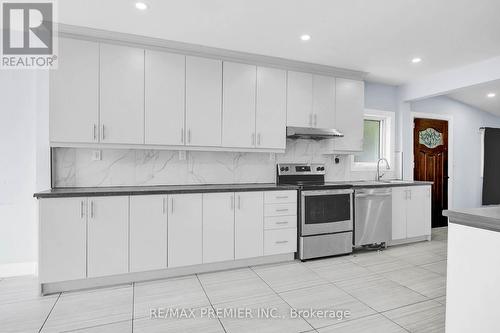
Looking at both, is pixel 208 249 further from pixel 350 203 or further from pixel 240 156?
pixel 350 203

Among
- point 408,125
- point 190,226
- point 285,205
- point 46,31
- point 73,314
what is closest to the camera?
point 73,314

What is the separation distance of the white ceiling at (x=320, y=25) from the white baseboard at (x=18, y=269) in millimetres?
2519

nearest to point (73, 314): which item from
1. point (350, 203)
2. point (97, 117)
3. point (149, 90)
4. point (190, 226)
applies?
point (190, 226)

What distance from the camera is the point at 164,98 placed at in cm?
311

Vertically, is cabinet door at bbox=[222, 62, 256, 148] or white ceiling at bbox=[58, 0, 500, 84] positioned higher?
white ceiling at bbox=[58, 0, 500, 84]

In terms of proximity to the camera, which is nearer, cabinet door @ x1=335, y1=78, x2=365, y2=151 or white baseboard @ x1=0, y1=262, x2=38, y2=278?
white baseboard @ x1=0, y1=262, x2=38, y2=278

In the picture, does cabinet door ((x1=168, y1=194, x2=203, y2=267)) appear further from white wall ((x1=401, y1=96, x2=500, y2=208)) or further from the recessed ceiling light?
white wall ((x1=401, y1=96, x2=500, y2=208))

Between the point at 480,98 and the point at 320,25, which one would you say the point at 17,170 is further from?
the point at 480,98

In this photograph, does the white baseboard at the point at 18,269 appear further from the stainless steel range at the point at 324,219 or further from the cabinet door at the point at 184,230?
the stainless steel range at the point at 324,219

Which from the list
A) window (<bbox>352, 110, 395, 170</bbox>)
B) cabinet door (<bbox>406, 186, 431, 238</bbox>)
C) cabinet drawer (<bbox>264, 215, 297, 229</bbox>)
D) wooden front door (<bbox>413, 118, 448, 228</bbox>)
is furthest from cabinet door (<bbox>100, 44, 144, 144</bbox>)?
wooden front door (<bbox>413, 118, 448, 228</bbox>)

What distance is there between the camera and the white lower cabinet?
4.11 m

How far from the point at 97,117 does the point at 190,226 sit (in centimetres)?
147

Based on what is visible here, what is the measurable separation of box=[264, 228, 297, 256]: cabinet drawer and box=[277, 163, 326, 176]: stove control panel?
850 millimetres

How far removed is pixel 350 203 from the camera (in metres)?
3.69
